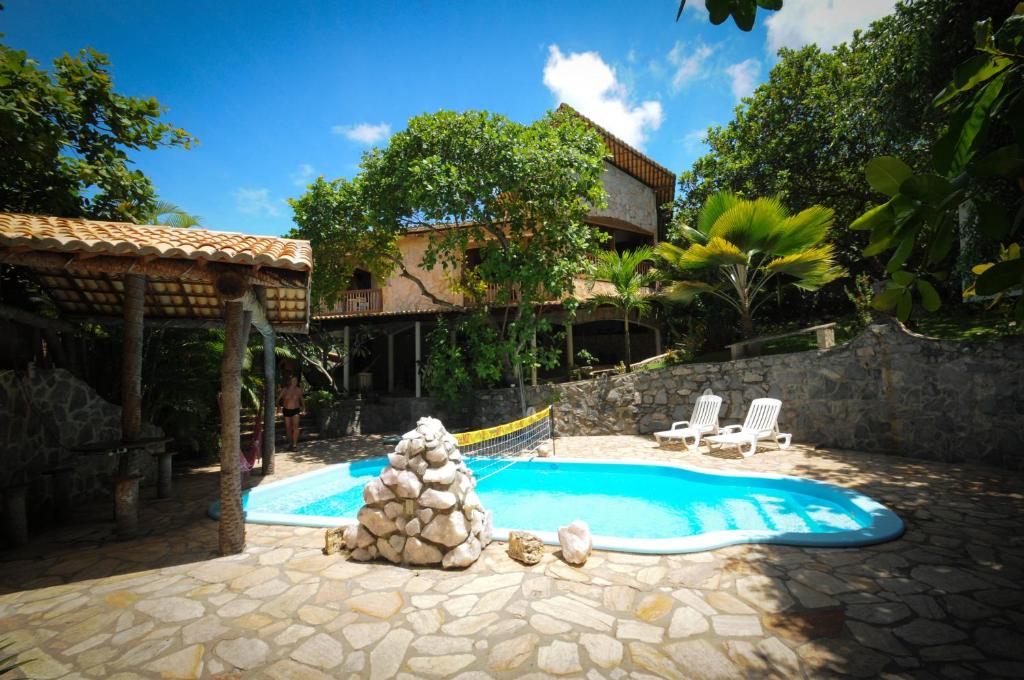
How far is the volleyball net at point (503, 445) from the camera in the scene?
8.02m

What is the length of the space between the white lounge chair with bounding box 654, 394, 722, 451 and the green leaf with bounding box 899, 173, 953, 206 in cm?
849

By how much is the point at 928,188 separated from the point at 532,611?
3265 millimetres

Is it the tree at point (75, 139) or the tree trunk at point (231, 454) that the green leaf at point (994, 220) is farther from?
the tree at point (75, 139)

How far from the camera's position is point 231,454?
441cm

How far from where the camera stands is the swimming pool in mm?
4293

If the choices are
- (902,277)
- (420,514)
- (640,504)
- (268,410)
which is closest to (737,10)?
(902,277)

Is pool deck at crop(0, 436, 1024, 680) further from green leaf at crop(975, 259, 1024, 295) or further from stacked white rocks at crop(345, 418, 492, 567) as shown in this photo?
green leaf at crop(975, 259, 1024, 295)

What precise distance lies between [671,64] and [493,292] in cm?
844

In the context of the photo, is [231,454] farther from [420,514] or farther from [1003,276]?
[1003,276]

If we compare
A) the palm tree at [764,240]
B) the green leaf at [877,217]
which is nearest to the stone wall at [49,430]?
the green leaf at [877,217]

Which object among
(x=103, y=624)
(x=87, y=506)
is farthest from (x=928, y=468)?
(x=87, y=506)

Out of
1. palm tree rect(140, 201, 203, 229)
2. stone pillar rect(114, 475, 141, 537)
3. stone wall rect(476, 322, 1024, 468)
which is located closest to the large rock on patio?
stone pillar rect(114, 475, 141, 537)

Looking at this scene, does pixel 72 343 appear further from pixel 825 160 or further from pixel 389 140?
pixel 825 160

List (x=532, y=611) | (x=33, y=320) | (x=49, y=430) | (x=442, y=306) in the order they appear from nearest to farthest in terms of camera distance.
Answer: (x=532, y=611)
(x=33, y=320)
(x=49, y=430)
(x=442, y=306)
